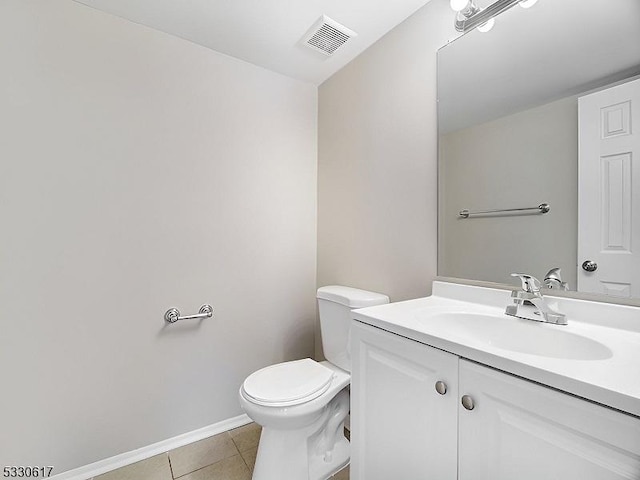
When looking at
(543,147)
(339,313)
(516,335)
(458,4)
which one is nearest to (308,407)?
(339,313)

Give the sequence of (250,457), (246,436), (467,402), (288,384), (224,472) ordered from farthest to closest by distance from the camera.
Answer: (246,436)
(250,457)
(224,472)
(288,384)
(467,402)

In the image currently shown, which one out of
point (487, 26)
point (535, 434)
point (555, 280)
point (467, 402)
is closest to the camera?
point (535, 434)

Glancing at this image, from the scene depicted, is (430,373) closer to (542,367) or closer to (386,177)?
(542,367)

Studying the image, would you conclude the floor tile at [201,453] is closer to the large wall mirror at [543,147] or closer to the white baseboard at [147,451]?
the white baseboard at [147,451]

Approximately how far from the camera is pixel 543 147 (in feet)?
3.41

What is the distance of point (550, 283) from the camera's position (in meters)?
1.00

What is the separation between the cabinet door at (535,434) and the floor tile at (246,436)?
4.21ft

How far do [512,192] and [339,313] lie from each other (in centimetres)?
96

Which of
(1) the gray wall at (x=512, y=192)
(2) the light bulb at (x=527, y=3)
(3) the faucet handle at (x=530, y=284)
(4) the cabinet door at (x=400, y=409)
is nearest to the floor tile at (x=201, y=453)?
(4) the cabinet door at (x=400, y=409)

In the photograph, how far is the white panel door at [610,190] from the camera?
86 cm

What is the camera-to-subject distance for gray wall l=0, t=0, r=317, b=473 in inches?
51.0

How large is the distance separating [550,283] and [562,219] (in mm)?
216

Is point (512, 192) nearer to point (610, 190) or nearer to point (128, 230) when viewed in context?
point (610, 190)

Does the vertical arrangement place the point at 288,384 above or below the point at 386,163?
below
